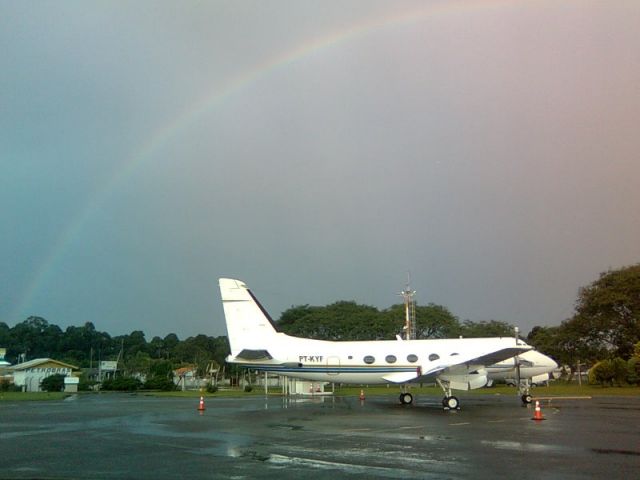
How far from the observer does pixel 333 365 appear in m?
28.8

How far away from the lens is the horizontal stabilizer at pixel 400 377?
28219mm

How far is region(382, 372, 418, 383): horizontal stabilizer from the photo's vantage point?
2822cm

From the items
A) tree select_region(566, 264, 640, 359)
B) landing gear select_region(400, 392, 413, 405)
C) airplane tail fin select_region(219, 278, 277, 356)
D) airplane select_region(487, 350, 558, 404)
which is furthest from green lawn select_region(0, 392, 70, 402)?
tree select_region(566, 264, 640, 359)

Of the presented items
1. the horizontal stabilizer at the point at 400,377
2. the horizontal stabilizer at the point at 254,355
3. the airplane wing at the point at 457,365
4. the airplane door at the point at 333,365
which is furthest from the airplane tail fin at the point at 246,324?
the airplane wing at the point at 457,365

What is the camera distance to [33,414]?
25594 mm

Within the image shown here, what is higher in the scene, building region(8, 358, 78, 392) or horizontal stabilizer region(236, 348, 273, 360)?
horizontal stabilizer region(236, 348, 273, 360)

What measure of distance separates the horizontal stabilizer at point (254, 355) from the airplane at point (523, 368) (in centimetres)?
1156

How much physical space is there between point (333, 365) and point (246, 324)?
485 centimetres

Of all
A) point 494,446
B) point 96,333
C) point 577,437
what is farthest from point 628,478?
point 96,333

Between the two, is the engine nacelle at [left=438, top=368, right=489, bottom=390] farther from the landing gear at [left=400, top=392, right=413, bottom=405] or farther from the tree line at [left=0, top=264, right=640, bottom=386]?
the tree line at [left=0, top=264, right=640, bottom=386]

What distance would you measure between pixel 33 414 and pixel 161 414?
233 inches

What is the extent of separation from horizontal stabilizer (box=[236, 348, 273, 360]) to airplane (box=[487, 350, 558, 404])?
11.6m

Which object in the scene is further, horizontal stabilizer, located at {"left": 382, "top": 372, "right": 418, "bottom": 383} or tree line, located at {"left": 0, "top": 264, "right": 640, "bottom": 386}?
tree line, located at {"left": 0, "top": 264, "right": 640, "bottom": 386}

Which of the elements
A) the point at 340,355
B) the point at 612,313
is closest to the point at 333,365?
the point at 340,355
